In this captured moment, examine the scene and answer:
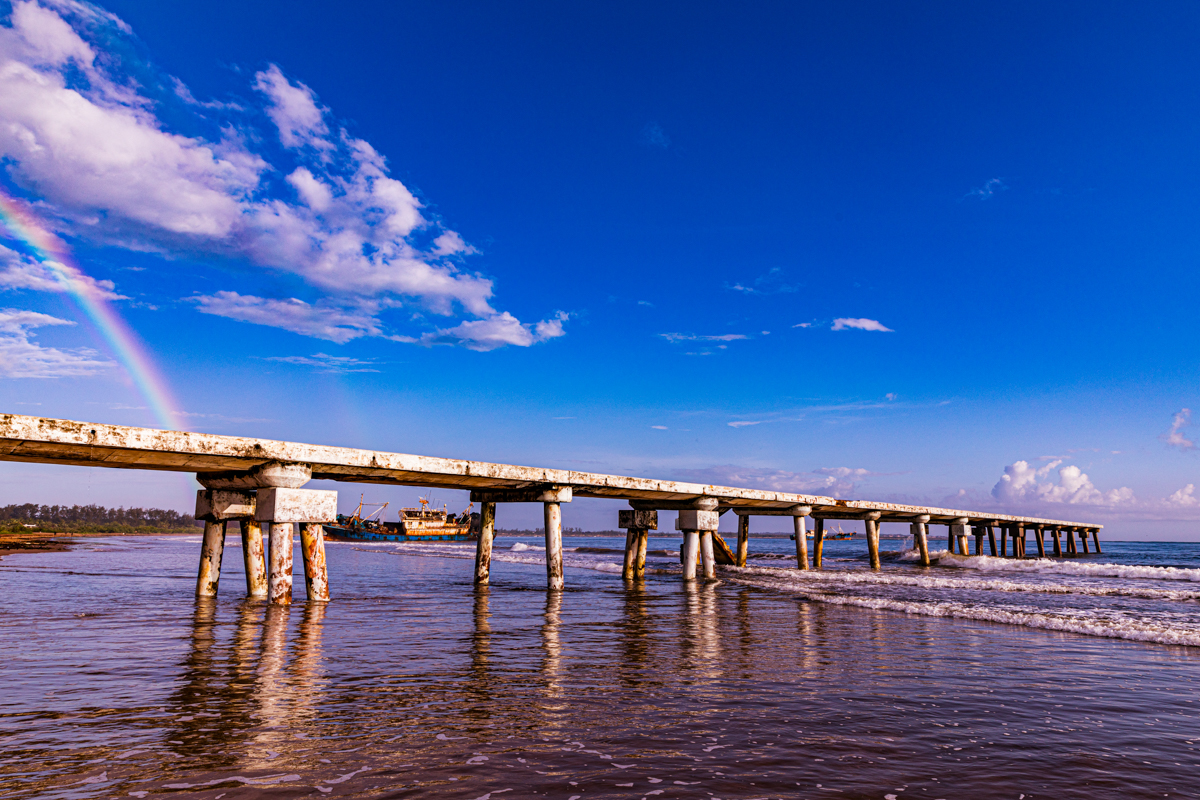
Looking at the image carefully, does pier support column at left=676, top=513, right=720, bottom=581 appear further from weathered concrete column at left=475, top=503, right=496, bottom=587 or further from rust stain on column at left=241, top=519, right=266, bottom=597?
rust stain on column at left=241, top=519, right=266, bottom=597

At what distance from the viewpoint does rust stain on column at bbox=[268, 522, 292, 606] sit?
42.9 ft

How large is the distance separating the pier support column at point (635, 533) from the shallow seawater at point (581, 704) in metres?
9.56

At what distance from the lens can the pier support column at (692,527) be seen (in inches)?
890

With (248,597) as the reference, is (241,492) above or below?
above

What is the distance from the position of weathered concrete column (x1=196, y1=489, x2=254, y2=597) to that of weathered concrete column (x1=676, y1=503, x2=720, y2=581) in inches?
538

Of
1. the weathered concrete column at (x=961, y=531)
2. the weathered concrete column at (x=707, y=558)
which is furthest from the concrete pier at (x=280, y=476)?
the weathered concrete column at (x=961, y=531)

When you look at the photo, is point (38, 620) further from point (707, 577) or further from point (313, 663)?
point (707, 577)

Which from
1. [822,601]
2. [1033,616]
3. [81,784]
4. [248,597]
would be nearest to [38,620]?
[248,597]

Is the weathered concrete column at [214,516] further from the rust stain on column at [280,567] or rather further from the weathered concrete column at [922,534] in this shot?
the weathered concrete column at [922,534]

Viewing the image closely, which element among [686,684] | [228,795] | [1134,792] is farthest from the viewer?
[686,684]

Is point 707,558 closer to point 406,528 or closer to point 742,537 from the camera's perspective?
point 742,537

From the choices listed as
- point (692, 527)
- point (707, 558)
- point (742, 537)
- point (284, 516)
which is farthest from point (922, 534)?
point (284, 516)

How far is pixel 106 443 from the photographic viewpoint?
10461 millimetres

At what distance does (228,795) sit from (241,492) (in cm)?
1206
